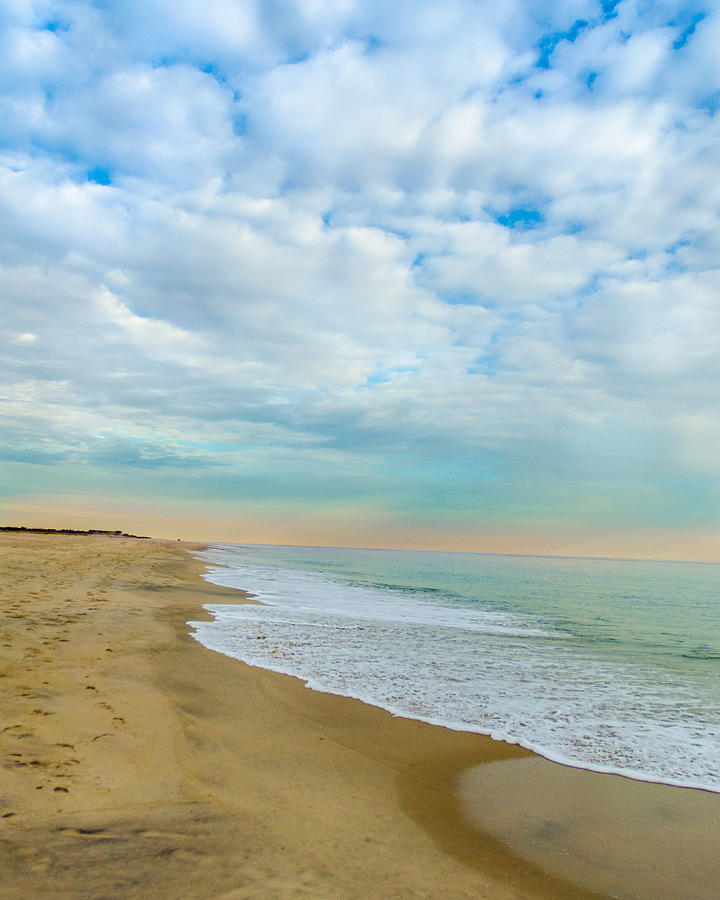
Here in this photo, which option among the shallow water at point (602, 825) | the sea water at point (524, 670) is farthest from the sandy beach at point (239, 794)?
the sea water at point (524, 670)

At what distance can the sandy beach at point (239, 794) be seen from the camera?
363 centimetres

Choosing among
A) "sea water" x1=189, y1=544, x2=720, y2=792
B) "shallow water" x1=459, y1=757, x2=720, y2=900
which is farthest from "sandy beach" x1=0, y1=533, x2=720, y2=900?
"sea water" x1=189, y1=544, x2=720, y2=792

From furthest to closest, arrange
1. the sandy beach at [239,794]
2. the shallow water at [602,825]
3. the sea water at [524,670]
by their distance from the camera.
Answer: the sea water at [524,670], the shallow water at [602,825], the sandy beach at [239,794]

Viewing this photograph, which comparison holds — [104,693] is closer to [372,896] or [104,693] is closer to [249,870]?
[249,870]

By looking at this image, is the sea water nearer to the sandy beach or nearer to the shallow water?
the shallow water

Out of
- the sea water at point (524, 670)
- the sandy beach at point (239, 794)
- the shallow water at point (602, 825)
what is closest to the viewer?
the sandy beach at point (239, 794)

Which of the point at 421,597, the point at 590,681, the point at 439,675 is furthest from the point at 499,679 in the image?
the point at 421,597

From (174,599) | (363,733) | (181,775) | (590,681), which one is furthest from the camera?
(174,599)

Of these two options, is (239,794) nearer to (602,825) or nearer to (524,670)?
(602,825)

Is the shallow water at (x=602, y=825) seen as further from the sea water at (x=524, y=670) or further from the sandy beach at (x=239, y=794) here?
the sea water at (x=524, y=670)

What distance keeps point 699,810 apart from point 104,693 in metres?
7.32

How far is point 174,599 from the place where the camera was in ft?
63.4

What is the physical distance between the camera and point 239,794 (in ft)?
16.1

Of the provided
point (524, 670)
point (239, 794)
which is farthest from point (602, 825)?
point (524, 670)
